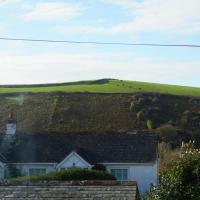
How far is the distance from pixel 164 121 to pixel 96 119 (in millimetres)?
7028

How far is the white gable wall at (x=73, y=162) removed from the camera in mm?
39656

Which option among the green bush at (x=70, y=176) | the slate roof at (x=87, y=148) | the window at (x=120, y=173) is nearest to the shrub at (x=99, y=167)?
the slate roof at (x=87, y=148)

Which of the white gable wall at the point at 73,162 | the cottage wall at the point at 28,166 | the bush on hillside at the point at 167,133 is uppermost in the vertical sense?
the white gable wall at the point at 73,162

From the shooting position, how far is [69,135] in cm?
4306

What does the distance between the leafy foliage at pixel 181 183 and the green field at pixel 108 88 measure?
6186 centimetres

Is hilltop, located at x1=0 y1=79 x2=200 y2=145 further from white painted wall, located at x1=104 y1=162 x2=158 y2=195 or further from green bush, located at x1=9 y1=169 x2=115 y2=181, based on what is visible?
green bush, located at x1=9 y1=169 x2=115 y2=181

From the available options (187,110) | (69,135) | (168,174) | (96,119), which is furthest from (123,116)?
(168,174)

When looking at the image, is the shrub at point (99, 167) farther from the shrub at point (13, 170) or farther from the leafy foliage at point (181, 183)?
the leafy foliage at point (181, 183)

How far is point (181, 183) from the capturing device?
64.8ft

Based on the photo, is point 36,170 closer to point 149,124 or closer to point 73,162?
point 73,162

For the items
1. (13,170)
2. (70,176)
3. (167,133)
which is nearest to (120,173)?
(13,170)

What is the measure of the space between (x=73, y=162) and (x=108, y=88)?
46.5m

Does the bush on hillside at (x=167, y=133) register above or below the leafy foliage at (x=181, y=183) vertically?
below

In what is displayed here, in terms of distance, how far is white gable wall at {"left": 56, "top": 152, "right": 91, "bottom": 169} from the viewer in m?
39.7
